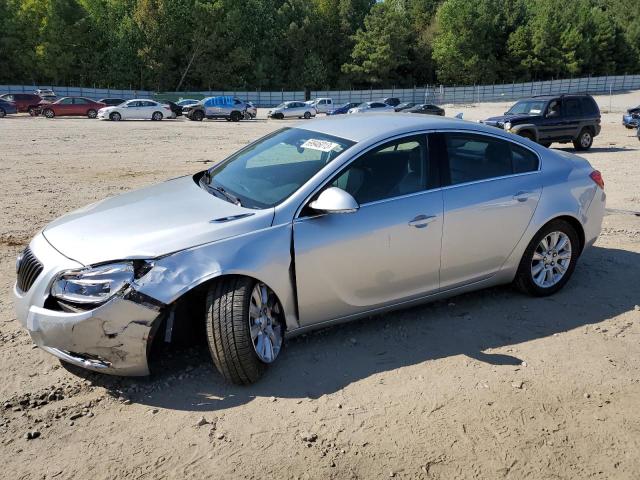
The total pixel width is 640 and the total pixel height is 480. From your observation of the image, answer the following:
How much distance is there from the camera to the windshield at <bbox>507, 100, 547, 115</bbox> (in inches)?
688

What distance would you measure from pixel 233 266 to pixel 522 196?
2.55 metres

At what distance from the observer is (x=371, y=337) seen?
14.4 ft

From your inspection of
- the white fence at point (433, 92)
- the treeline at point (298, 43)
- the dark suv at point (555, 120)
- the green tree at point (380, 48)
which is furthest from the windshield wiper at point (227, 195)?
the green tree at point (380, 48)

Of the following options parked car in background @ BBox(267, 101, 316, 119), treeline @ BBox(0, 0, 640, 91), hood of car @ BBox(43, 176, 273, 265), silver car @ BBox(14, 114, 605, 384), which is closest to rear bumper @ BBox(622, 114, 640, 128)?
parked car in background @ BBox(267, 101, 316, 119)

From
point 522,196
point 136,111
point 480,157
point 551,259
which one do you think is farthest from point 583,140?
point 136,111

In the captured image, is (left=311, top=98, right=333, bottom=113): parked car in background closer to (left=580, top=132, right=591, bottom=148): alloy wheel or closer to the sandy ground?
(left=580, top=132, right=591, bottom=148): alloy wheel

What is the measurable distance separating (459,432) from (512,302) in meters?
2.07

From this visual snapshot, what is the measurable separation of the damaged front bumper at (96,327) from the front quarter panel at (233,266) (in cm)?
13

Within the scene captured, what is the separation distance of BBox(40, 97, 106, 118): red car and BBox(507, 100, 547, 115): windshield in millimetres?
30142

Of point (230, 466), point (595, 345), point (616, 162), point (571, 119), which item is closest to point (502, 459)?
point (230, 466)

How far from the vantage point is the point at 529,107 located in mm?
17750

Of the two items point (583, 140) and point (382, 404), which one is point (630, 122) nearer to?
point (583, 140)

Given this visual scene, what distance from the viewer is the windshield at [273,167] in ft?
13.5

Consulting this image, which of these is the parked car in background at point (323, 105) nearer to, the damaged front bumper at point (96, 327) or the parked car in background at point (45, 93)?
the parked car in background at point (45, 93)
